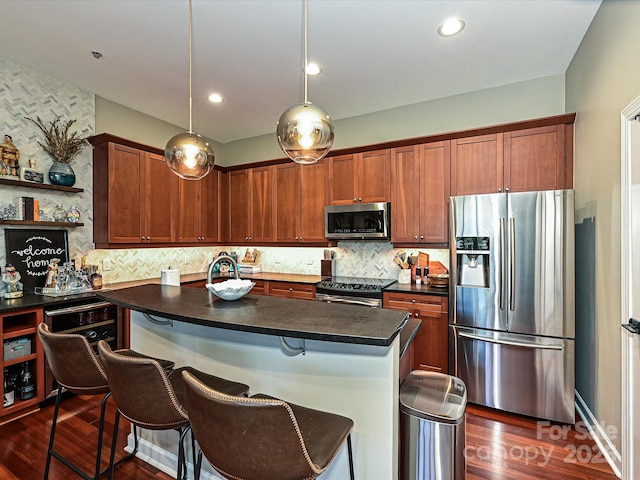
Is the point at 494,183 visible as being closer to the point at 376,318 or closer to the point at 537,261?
the point at 537,261

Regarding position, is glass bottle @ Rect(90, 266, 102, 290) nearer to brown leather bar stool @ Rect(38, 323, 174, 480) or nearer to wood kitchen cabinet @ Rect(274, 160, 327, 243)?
brown leather bar stool @ Rect(38, 323, 174, 480)

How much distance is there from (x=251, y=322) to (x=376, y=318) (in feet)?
1.98

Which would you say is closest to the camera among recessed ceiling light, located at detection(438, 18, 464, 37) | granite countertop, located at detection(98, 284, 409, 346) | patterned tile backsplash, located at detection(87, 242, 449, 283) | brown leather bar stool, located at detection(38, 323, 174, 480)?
granite countertop, located at detection(98, 284, 409, 346)

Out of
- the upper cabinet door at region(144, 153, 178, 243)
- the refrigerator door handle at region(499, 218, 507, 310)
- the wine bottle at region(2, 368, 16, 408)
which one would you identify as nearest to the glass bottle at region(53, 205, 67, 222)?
the upper cabinet door at region(144, 153, 178, 243)

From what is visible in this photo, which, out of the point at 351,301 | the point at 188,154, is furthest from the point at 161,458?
the point at 351,301

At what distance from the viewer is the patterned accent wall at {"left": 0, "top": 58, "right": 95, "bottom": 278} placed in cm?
303

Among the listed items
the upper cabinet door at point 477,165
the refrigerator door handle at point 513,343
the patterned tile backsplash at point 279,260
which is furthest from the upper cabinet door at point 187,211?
the refrigerator door handle at point 513,343

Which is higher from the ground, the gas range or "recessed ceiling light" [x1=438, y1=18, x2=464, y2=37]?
"recessed ceiling light" [x1=438, y1=18, x2=464, y2=37]

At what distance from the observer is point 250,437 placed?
1.04 metres

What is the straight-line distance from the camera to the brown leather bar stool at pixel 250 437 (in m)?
1.02

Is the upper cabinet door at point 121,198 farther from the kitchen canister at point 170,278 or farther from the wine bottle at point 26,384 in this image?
the wine bottle at point 26,384

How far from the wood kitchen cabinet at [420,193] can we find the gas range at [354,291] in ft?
1.93

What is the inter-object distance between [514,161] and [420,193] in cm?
92

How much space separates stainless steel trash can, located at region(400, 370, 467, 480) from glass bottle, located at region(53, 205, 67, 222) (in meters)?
3.71
